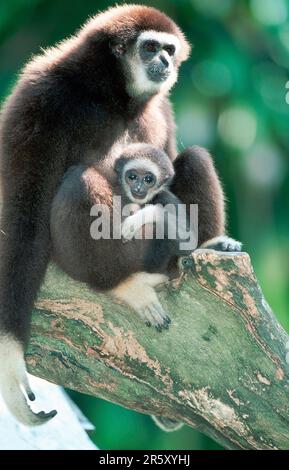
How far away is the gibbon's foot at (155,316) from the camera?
462cm

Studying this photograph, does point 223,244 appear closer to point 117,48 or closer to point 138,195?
point 138,195

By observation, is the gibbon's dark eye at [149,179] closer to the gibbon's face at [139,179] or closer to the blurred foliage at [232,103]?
the gibbon's face at [139,179]

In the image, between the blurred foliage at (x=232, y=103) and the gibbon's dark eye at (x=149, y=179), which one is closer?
the gibbon's dark eye at (x=149, y=179)

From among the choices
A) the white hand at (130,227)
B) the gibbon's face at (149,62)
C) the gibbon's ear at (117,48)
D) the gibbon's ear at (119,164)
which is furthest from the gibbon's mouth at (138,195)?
the gibbon's ear at (117,48)

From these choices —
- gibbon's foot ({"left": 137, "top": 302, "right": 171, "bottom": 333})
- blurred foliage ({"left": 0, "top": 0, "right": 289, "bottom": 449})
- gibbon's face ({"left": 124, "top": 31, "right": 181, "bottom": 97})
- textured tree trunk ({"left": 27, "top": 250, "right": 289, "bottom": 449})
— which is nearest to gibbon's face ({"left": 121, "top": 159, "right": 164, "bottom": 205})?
gibbon's face ({"left": 124, "top": 31, "right": 181, "bottom": 97})

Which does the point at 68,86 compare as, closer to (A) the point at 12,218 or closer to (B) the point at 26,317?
(A) the point at 12,218

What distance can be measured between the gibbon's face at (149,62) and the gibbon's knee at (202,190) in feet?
1.67

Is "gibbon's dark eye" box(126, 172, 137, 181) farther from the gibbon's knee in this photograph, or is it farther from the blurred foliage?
the blurred foliage

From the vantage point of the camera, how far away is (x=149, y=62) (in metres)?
5.12

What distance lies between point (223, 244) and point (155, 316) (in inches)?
29.9

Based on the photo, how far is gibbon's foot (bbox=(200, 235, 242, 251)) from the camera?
502 centimetres

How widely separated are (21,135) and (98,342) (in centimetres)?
130

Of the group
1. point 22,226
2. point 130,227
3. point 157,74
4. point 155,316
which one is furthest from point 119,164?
point 155,316

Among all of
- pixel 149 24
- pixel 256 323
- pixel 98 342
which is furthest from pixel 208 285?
pixel 149 24
